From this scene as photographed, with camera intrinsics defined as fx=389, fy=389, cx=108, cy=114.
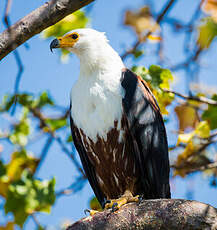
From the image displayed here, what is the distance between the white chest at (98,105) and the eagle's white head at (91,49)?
0.66 feet

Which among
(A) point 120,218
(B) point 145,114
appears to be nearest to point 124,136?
(B) point 145,114

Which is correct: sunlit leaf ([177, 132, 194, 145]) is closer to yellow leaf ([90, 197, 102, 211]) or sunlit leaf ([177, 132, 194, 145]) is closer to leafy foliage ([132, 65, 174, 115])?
leafy foliage ([132, 65, 174, 115])

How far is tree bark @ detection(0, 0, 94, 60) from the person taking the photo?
2688 millimetres

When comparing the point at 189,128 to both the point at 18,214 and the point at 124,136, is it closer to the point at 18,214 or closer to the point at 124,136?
the point at 124,136

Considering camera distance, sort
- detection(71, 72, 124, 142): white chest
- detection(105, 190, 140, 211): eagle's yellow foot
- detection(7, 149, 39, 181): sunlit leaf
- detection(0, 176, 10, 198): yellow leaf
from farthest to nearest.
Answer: detection(7, 149, 39, 181): sunlit leaf
detection(0, 176, 10, 198): yellow leaf
detection(71, 72, 124, 142): white chest
detection(105, 190, 140, 211): eagle's yellow foot

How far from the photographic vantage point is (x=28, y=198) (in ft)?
14.5

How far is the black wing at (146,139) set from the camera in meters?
3.87

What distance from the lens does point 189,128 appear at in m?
5.06

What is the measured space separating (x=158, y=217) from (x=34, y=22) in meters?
1.67

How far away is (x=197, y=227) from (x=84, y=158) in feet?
5.86

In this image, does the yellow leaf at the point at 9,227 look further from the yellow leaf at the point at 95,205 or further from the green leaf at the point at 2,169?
the yellow leaf at the point at 95,205

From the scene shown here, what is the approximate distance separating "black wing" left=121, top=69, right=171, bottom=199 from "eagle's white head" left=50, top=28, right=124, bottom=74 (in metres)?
0.26

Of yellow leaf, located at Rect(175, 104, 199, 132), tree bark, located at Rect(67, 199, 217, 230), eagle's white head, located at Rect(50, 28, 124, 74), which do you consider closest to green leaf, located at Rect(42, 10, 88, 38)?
eagle's white head, located at Rect(50, 28, 124, 74)

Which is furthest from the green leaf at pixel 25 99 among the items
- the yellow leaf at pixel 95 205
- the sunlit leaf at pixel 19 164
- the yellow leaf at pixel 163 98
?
the yellow leaf at pixel 163 98
